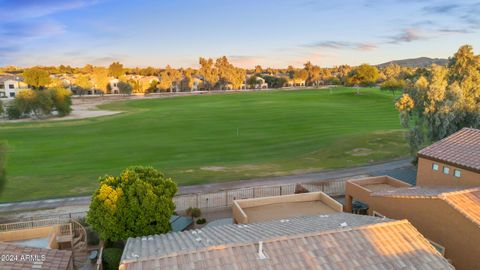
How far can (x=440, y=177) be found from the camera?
1939 centimetres

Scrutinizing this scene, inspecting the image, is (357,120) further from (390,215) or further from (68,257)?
(68,257)

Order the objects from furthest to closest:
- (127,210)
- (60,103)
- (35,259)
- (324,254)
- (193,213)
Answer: (60,103)
(193,213)
(127,210)
(35,259)
(324,254)

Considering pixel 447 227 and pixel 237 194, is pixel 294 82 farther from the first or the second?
pixel 447 227

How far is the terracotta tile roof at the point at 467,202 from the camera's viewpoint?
45.2 ft

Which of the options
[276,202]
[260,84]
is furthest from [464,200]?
[260,84]

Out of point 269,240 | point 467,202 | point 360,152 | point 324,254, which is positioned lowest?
point 360,152

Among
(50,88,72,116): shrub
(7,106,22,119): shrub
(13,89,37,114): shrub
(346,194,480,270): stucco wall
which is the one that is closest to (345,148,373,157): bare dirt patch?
(346,194,480,270): stucco wall

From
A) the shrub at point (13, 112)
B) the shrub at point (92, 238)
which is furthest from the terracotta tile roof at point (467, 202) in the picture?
the shrub at point (13, 112)

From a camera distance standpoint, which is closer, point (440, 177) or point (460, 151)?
point (460, 151)

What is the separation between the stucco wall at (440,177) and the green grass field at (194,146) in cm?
1397

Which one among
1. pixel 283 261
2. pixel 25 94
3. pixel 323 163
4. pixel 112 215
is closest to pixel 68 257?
pixel 112 215

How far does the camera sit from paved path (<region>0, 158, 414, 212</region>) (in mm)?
26016

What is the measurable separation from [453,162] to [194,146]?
1296 inches

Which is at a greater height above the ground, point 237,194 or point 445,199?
point 445,199
